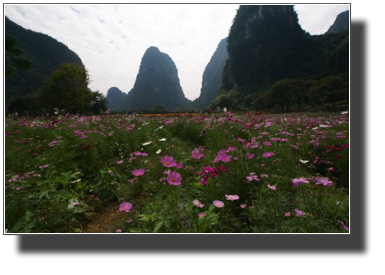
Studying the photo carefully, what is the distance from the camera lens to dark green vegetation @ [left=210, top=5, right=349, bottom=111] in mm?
54594

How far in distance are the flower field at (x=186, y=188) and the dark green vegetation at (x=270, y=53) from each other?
1647 inches

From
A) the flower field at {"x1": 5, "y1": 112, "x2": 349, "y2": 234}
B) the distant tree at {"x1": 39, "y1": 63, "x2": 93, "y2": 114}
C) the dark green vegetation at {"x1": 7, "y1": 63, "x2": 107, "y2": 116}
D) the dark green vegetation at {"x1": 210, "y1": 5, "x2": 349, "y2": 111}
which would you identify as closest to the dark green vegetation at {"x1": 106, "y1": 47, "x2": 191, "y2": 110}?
the dark green vegetation at {"x1": 210, "y1": 5, "x2": 349, "y2": 111}

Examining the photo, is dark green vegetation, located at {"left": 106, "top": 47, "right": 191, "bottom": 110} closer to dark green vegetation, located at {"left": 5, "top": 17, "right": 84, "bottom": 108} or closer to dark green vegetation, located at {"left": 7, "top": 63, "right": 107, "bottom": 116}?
dark green vegetation, located at {"left": 7, "top": 63, "right": 107, "bottom": 116}

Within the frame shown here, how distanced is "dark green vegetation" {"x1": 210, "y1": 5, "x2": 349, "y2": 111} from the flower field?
4184 centimetres

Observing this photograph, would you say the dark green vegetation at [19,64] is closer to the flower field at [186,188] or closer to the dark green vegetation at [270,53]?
the flower field at [186,188]

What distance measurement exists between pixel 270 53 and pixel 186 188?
88.2 m

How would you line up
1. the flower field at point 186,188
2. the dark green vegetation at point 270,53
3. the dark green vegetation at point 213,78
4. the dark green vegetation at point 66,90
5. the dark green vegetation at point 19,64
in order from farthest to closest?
the dark green vegetation at point 213,78, the dark green vegetation at point 270,53, the dark green vegetation at point 66,90, the dark green vegetation at point 19,64, the flower field at point 186,188

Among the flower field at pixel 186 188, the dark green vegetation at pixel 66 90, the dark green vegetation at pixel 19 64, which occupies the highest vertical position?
the dark green vegetation at pixel 66 90

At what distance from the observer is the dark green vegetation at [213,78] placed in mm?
151962

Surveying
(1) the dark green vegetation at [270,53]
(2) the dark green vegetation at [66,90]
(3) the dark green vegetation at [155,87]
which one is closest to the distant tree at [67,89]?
(2) the dark green vegetation at [66,90]

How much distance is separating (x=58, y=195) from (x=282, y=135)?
3.17 m

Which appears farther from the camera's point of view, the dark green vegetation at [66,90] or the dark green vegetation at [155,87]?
the dark green vegetation at [155,87]
